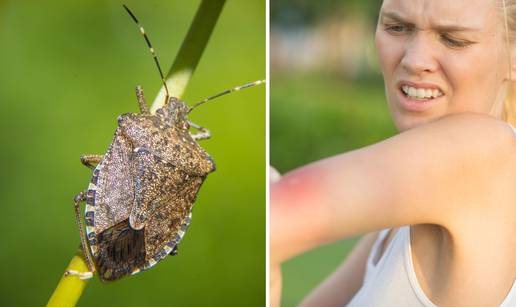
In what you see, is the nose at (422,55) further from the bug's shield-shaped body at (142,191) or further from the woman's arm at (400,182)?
the bug's shield-shaped body at (142,191)

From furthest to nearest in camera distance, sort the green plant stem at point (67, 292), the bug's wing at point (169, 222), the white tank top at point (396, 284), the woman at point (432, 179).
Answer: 1. the bug's wing at point (169, 222)
2. the white tank top at point (396, 284)
3. the woman at point (432, 179)
4. the green plant stem at point (67, 292)

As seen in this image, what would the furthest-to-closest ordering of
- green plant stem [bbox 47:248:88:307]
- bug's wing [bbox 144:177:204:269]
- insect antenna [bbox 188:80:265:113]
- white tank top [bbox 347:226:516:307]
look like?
insect antenna [bbox 188:80:265:113]
bug's wing [bbox 144:177:204:269]
white tank top [bbox 347:226:516:307]
green plant stem [bbox 47:248:88:307]

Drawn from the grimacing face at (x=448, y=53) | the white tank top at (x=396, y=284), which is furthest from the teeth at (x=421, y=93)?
the white tank top at (x=396, y=284)

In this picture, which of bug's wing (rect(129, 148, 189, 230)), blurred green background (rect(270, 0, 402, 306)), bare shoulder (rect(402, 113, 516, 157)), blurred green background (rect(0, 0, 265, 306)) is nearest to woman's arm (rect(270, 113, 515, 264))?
bare shoulder (rect(402, 113, 516, 157))

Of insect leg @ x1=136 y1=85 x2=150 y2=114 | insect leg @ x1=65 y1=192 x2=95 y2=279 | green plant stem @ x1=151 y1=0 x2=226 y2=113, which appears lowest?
insect leg @ x1=65 y1=192 x2=95 y2=279

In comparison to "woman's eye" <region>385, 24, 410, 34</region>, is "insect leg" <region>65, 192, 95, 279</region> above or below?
below

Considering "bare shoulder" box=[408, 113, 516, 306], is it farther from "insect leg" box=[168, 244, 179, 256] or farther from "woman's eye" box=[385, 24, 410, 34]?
"insect leg" box=[168, 244, 179, 256]

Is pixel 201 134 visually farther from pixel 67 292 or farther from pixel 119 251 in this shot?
pixel 67 292
